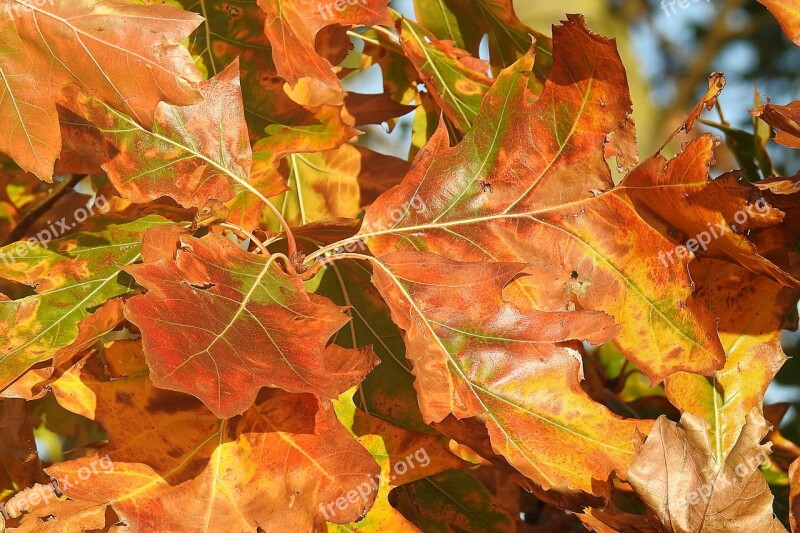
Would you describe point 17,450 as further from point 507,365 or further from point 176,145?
point 507,365

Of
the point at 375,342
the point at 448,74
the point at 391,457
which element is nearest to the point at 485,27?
the point at 448,74

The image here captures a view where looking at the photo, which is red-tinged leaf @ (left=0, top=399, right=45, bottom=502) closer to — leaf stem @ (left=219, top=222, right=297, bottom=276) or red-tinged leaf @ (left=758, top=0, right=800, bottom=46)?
leaf stem @ (left=219, top=222, right=297, bottom=276)

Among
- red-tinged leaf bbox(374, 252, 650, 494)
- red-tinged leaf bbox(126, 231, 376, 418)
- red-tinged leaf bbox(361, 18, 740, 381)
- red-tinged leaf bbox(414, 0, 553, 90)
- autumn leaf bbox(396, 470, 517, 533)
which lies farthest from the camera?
red-tinged leaf bbox(414, 0, 553, 90)

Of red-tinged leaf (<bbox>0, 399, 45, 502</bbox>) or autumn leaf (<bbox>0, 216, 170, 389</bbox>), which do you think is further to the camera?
red-tinged leaf (<bbox>0, 399, 45, 502</bbox>)

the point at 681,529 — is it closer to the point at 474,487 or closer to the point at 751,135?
the point at 474,487

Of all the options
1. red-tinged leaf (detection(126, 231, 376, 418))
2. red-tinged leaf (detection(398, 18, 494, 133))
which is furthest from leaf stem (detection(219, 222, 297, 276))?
red-tinged leaf (detection(398, 18, 494, 133))

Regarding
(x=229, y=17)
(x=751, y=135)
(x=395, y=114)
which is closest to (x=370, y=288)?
(x=395, y=114)

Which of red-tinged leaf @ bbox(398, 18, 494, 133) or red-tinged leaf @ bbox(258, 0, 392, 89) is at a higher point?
red-tinged leaf @ bbox(258, 0, 392, 89)
